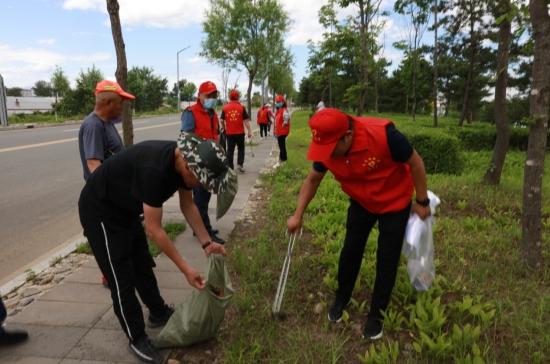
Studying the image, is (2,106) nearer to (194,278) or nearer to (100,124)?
(100,124)

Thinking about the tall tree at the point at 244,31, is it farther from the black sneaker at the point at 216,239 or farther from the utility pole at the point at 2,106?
the black sneaker at the point at 216,239

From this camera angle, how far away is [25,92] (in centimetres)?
7019

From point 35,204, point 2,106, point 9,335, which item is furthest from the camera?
point 2,106

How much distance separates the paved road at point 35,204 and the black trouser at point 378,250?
313 cm

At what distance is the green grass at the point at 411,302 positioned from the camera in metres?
2.51

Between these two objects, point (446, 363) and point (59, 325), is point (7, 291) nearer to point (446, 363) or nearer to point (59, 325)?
point (59, 325)

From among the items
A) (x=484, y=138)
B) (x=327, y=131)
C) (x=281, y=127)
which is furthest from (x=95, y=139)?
(x=484, y=138)

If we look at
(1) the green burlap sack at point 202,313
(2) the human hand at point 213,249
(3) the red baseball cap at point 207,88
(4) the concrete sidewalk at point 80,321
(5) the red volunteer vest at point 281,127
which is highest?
(3) the red baseball cap at point 207,88

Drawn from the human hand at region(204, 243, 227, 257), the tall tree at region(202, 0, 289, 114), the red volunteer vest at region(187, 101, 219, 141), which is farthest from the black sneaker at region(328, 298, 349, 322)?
the tall tree at region(202, 0, 289, 114)

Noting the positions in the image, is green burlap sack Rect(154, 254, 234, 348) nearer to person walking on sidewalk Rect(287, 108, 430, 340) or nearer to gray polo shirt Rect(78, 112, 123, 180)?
person walking on sidewalk Rect(287, 108, 430, 340)

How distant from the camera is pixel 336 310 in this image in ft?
9.68

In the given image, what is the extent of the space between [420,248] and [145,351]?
72.9 inches

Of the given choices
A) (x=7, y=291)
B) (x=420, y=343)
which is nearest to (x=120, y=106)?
(x=7, y=291)

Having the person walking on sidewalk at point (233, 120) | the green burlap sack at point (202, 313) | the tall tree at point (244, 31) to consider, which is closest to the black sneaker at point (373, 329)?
the green burlap sack at point (202, 313)
